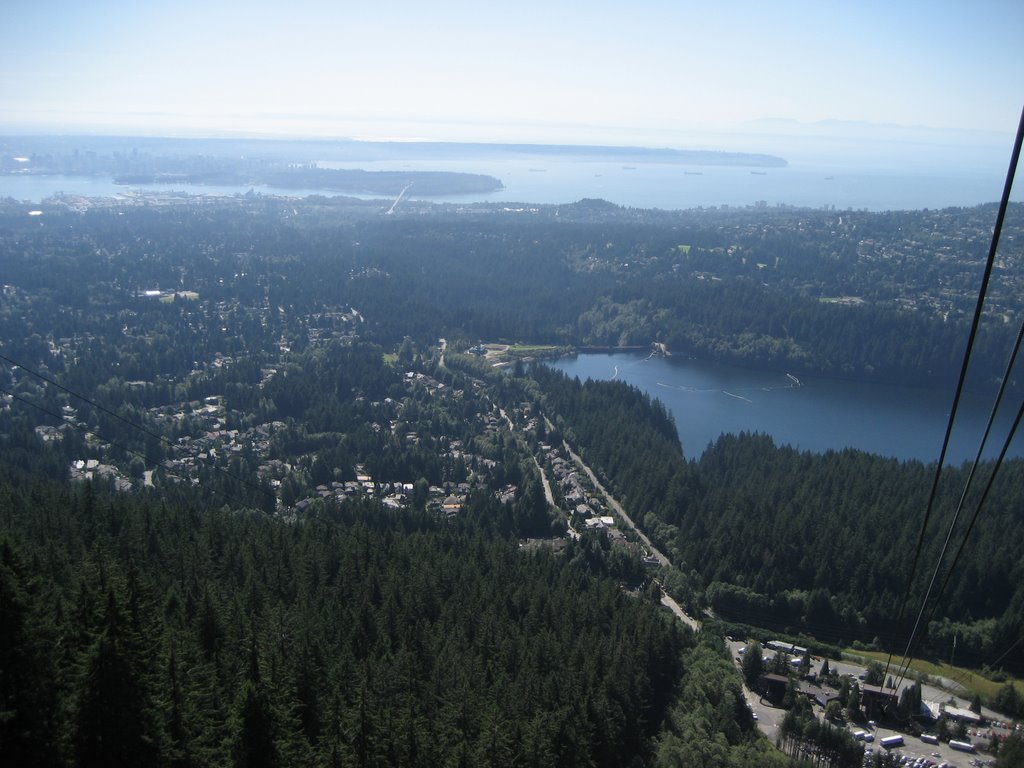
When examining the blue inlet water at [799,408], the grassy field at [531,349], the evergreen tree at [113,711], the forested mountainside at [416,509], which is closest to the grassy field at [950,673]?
the forested mountainside at [416,509]

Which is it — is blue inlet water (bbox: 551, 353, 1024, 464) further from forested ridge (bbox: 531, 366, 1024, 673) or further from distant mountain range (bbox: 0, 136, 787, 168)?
distant mountain range (bbox: 0, 136, 787, 168)

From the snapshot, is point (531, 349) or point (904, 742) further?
point (531, 349)

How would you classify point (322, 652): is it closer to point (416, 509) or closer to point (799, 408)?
point (416, 509)

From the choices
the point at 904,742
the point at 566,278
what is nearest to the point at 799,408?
the point at 566,278

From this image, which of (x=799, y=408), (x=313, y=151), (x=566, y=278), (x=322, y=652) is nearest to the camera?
(x=322, y=652)

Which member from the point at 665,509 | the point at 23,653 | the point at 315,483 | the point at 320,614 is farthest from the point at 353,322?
the point at 23,653

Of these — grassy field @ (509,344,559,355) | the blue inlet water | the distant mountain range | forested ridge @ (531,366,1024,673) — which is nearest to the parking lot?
forested ridge @ (531,366,1024,673)

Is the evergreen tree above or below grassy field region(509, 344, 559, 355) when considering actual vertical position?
above

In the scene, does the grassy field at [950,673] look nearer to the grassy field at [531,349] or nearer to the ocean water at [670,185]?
the grassy field at [531,349]

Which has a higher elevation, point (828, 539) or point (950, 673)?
point (828, 539)
